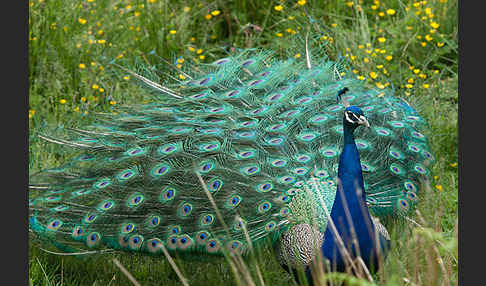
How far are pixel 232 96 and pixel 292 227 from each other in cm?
95

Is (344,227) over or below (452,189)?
over

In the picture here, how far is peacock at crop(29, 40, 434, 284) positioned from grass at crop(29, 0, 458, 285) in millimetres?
815

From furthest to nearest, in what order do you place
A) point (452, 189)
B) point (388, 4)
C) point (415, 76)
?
point (388, 4) < point (415, 76) < point (452, 189)

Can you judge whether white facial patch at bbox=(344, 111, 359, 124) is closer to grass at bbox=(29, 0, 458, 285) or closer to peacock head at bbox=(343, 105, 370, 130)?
peacock head at bbox=(343, 105, 370, 130)

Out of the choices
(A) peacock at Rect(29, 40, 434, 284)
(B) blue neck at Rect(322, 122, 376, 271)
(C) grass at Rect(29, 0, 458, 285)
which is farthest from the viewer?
(C) grass at Rect(29, 0, 458, 285)

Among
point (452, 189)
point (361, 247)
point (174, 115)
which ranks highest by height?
point (174, 115)

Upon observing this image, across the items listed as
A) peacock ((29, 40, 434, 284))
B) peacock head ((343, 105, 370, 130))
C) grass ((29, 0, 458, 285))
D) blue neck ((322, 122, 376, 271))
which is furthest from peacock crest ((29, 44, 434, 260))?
grass ((29, 0, 458, 285))

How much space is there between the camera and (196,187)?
391 centimetres

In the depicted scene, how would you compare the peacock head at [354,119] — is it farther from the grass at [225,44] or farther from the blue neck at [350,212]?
the grass at [225,44]

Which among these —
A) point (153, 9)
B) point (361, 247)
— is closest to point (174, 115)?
point (361, 247)

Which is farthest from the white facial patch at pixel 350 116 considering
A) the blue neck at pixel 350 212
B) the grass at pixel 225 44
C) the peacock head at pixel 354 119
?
the grass at pixel 225 44

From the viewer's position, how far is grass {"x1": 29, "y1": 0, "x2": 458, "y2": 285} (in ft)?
18.7

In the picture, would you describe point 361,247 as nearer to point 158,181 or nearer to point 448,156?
point 158,181

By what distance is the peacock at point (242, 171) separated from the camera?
12.1ft
